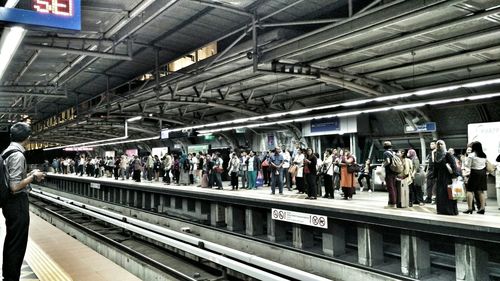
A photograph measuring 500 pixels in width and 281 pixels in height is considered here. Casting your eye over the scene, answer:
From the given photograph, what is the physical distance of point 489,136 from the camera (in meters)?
11.6

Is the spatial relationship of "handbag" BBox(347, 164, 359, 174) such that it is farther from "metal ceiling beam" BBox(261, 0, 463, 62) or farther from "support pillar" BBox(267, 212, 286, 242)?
"metal ceiling beam" BBox(261, 0, 463, 62)

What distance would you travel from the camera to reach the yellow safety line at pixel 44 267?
5531 mm

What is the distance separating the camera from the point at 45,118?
34.0 metres

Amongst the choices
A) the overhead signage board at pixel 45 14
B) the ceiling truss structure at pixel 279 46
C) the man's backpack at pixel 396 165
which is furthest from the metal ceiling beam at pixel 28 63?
the man's backpack at pixel 396 165

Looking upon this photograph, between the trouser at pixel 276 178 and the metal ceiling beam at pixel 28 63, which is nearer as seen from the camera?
the trouser at pixel 276 178

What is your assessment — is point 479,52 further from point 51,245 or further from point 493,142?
point 51,245

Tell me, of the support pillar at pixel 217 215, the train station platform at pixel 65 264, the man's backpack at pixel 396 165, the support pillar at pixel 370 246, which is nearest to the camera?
the train station platform at pixel 65 264

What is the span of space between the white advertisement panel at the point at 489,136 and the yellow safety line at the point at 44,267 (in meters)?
10.9

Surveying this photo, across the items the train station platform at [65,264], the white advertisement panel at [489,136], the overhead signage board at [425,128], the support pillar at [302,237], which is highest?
the overhead signage board at [425,128]

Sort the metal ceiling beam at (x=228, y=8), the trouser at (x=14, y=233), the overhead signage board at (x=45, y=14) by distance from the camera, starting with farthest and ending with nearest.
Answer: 1. the metal ceiling beam at (x=228, y=8)
2. the overhead signage board at (x=45, y=14)
3. the trouser at (x=14, y=233)

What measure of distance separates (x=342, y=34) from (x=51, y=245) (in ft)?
24.6

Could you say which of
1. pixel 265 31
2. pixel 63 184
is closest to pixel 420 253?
pixel 265 31

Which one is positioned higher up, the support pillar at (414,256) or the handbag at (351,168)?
the handbag at (351,168)

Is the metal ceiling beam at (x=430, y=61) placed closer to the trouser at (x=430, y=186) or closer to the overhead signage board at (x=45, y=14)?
the trouser at (x=430, y=186)
